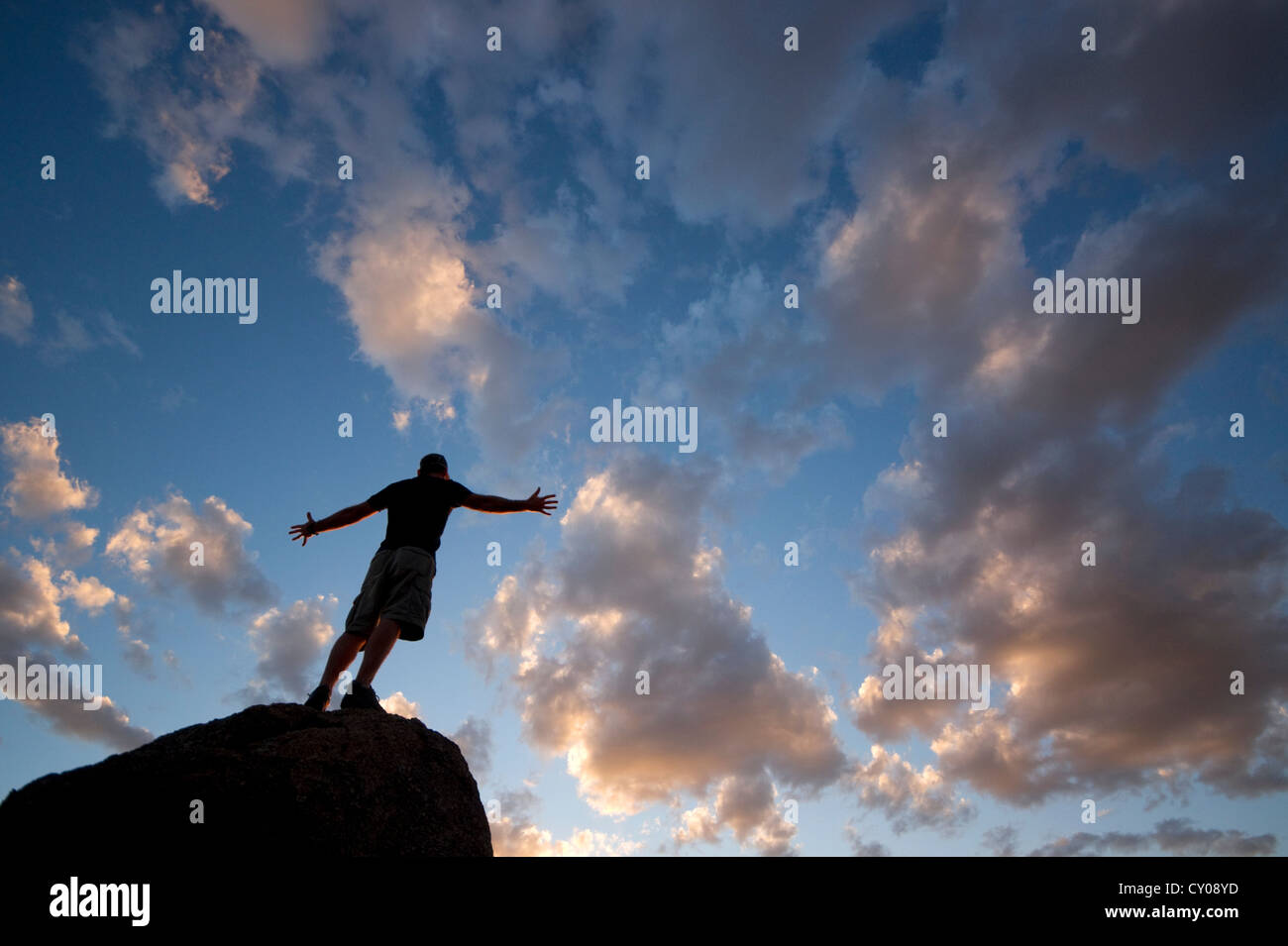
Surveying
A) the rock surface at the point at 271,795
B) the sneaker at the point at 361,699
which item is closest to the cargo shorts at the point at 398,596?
the sneaker at the point at 361,699

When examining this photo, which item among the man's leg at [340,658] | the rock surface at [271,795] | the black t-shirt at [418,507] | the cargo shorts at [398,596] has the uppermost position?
the black t-shirt at [418,507]

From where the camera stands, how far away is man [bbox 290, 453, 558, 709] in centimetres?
689

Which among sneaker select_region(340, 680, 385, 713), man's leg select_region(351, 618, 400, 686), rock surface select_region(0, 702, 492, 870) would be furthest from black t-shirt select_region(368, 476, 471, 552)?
rock surface select_region(0, 702, 492, 870)

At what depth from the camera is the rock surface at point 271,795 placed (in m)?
4.53

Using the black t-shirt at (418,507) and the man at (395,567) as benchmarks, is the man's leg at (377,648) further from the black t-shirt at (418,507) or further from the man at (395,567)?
the black t-shirt at (418,507)

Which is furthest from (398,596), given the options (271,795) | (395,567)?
(271,795)

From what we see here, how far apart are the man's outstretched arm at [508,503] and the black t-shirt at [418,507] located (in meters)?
0.11

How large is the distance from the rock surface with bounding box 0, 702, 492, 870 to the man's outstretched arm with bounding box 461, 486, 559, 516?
2379mm

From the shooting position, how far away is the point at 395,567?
7078 mm

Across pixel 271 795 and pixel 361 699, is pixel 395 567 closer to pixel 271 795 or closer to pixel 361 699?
pixel 361 699

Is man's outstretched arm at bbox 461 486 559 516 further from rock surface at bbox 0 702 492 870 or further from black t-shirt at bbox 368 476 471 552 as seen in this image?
rock surface at bbox 0 702 492 870
